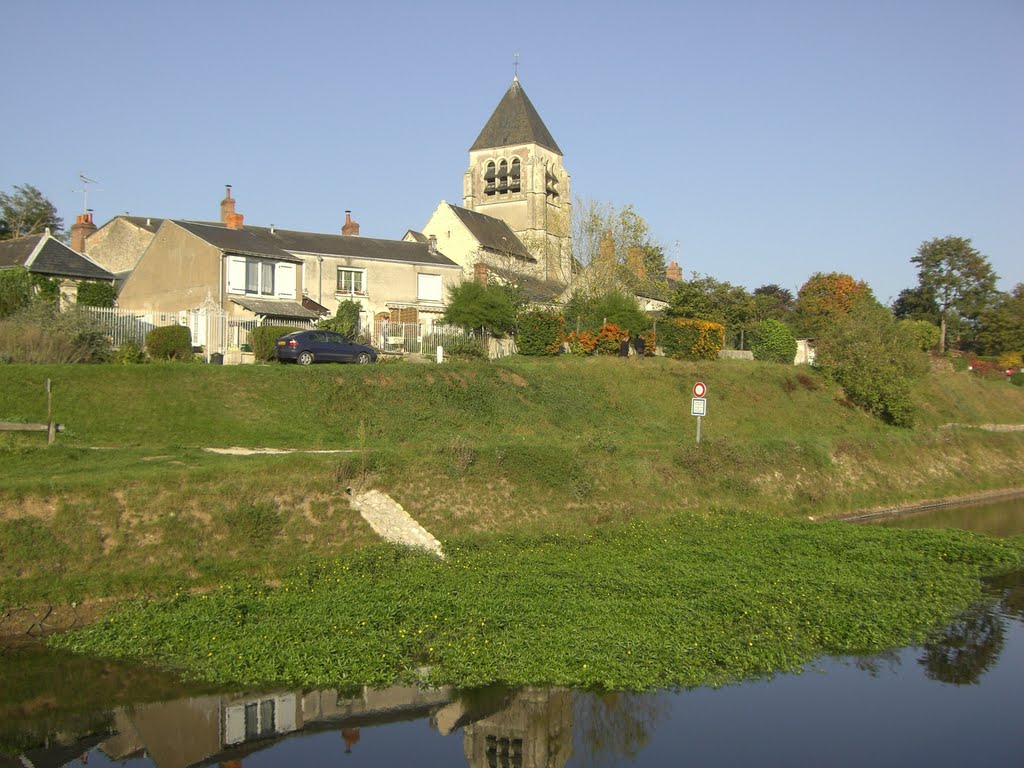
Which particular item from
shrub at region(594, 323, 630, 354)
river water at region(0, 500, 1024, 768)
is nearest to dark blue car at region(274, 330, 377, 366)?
shrub at region(594, 323, 630, 354)

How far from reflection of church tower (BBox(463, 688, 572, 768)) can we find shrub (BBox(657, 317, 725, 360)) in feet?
111

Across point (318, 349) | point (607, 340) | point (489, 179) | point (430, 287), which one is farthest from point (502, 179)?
point (318, 349)

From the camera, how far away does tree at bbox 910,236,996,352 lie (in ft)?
243

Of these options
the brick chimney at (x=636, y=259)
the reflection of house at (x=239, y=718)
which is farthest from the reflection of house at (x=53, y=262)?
the reflection of house at (x=239, y=718)

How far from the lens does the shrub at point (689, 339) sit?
45688 mm

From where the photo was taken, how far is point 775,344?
168 ft

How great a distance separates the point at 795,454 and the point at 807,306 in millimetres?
44630

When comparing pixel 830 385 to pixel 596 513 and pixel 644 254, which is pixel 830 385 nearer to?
pixel 644 254

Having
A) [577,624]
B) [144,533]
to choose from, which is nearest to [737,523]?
[577,624]

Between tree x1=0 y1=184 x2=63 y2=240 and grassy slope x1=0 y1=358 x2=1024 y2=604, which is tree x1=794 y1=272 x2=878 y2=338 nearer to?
grassy slope x1=0 y1=358 x2=1024 y2=604

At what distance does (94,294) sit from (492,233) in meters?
31.3

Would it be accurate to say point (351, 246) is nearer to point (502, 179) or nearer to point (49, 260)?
point (49, 260)

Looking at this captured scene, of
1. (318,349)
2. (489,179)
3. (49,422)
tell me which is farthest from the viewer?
(489,179)

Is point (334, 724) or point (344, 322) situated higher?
point (344, 322)
